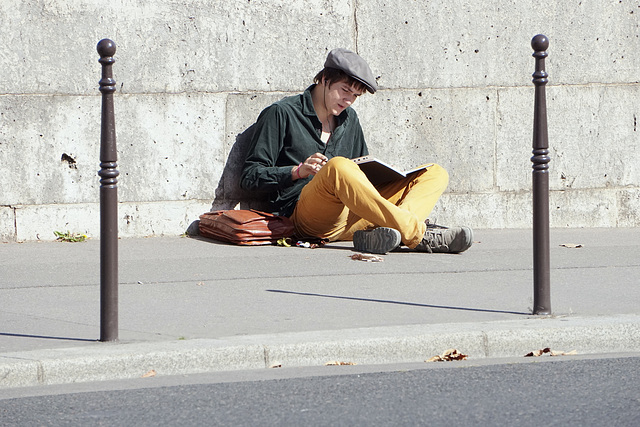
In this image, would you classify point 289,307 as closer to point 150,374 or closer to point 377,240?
point 150,374

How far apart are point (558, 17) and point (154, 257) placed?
13.8 feet

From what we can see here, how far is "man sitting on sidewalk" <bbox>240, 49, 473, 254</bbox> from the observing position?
683cm

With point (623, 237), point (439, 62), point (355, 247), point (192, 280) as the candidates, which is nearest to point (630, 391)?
point (192, 280)

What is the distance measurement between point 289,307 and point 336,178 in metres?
1.88

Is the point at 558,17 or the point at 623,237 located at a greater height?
the point at 558,17

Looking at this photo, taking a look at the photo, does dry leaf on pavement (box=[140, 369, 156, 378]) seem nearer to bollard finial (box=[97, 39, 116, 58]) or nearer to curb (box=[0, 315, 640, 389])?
curb (box=[0, 315, 640, 389])

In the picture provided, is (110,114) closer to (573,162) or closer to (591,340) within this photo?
(591,340)

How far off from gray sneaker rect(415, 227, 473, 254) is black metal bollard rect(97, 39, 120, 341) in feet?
10.2

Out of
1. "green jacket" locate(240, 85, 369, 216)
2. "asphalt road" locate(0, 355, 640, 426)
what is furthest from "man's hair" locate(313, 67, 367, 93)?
"asphalt road" locate(0, 355, 640, 426)

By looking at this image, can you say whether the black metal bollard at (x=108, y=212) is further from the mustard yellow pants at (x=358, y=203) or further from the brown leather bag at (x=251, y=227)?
the brown leather bag at (x=251, y=227)

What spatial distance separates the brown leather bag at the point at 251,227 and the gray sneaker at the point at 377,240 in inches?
25.2

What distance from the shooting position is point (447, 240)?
7.01 metres

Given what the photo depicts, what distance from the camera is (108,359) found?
13.3 ft

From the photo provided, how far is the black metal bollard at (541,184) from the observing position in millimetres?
4840
